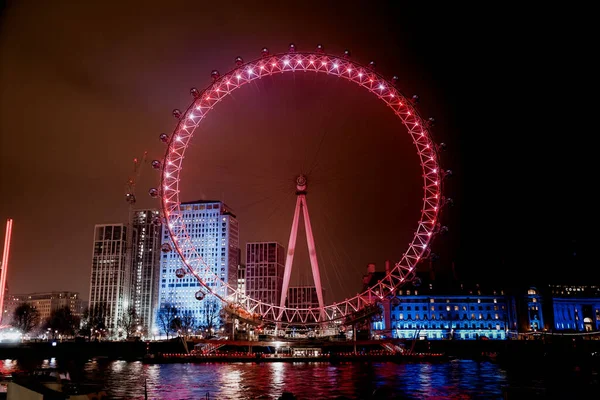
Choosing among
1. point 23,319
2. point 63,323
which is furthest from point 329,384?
point 63,323

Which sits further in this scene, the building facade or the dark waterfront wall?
the building facade

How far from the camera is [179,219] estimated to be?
61781 mm

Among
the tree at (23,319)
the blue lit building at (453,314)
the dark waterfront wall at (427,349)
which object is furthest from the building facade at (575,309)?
the tree at (23,319)

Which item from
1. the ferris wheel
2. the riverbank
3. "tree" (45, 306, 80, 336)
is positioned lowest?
the riverbank

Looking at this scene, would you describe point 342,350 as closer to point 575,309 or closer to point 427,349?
point 427,349

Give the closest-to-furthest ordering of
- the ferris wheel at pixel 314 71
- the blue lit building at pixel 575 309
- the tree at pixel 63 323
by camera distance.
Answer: the ferris wheel at pixel 314 71
the blue lit building at pixel 575 309
the tree at pixel 63 323

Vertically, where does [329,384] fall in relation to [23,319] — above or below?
below

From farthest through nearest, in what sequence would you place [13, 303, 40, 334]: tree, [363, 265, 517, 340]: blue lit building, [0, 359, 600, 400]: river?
1. [13, 303, 40, 334]: tree
2. [363, 265, 517, 340]: blue lit building
3. [0, 359, 600, 400]: river

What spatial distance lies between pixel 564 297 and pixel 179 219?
12891 cm

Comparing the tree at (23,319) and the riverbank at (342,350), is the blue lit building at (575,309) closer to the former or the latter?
the riverbank at (342,350)

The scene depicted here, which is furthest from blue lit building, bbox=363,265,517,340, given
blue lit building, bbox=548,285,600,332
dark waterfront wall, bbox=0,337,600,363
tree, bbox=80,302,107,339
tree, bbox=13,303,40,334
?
tree, bbox=13,303,40,334

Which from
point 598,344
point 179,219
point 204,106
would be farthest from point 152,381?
point 598,344

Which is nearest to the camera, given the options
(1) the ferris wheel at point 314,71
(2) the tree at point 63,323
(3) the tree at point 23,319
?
(1) the ferris wheel at point 314,71

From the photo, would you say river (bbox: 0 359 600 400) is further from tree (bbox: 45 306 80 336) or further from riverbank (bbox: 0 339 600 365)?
tree (bbox: 45 306 80 336)
